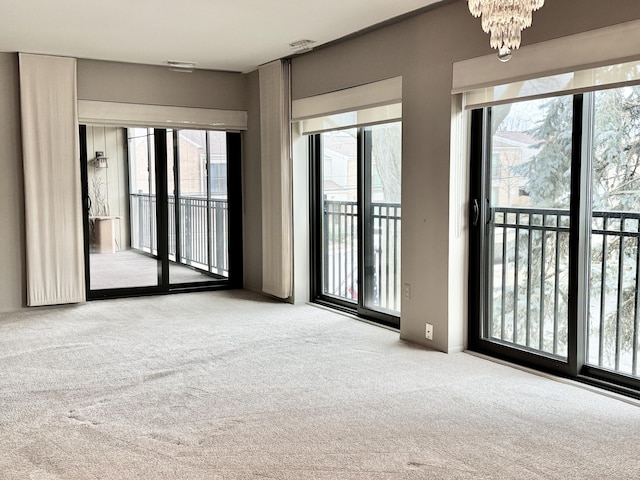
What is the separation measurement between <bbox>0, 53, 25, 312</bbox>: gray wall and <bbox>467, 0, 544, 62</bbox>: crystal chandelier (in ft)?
16.0

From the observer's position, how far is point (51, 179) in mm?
5945

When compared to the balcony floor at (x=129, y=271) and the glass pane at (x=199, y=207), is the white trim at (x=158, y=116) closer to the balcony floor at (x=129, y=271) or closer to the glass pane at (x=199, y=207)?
the glass pane at (x=199, y=207)

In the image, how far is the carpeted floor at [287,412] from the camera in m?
2.72

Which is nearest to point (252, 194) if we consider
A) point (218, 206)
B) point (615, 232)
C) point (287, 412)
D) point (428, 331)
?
point (218, 206)

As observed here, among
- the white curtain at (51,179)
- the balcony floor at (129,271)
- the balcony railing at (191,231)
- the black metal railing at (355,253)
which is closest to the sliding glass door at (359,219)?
the black metal railing at (355,253)

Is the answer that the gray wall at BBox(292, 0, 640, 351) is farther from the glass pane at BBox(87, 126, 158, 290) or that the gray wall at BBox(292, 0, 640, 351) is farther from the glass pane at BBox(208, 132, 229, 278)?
the glass pane at BBox(87, 126, 158, 290)

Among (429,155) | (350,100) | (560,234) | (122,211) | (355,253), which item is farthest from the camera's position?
(122,211)

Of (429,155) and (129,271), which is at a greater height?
(429,155)

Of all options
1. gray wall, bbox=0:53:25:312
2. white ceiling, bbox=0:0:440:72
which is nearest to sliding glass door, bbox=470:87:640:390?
white ceiling, bbox=0:0:440:72

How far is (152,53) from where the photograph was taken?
19.1ft

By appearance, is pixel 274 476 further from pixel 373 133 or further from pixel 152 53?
pixel 152 53

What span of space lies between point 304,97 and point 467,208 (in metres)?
2.16

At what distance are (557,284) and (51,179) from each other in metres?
4.55

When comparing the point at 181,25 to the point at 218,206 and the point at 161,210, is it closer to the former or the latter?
the point at 161,210
